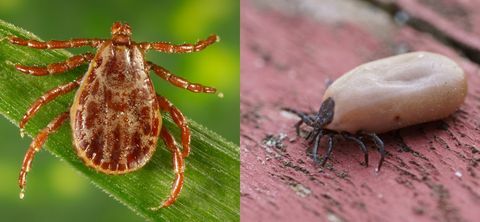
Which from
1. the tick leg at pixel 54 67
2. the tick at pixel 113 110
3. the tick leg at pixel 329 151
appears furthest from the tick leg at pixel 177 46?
the tick leg at pixel 329 151

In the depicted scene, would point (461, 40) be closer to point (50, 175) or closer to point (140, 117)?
point (140, 117)

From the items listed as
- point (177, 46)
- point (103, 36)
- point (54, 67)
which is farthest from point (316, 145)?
point (103, 36)

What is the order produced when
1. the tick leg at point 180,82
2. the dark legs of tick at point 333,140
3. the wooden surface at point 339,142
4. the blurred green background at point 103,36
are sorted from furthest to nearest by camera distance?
the blurred green background at point 103,36 → the tick leg at point 180,82 → the dark legs of tick at point 333,140 → the wooden surface at point 339,142

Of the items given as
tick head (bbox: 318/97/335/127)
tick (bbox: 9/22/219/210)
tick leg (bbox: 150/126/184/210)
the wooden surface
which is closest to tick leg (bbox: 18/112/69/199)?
tick (bbox: 9/22/219/210)

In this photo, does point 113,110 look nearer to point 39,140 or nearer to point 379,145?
point 39,140

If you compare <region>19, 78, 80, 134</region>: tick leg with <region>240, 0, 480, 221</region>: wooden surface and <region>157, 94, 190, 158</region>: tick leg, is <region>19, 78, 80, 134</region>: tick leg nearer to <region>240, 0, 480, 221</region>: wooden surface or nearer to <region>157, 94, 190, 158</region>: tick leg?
<region>157, 94, 190, 158</region>: tick leg

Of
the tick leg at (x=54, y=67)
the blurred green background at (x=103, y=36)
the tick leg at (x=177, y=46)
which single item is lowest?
the blurred green background at (x=103, y=36)

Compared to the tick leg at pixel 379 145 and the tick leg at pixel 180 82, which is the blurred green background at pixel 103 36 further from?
the tick leg at pixel 379 145
